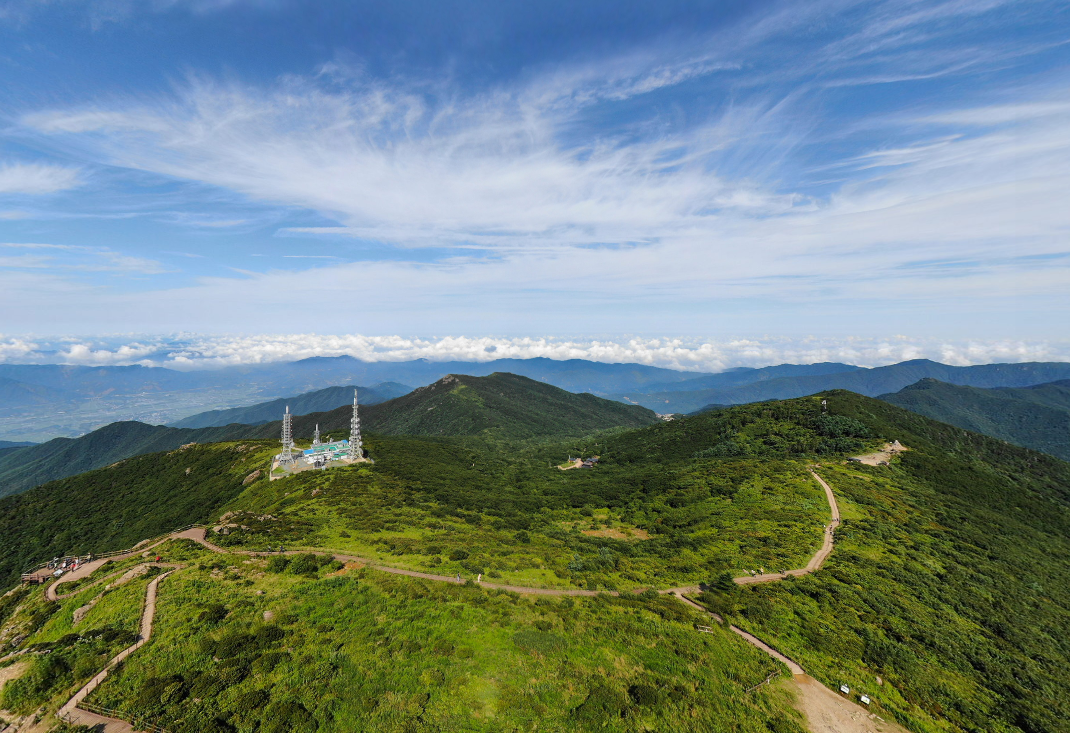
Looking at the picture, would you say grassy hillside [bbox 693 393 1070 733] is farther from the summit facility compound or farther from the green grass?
the summit facility compound

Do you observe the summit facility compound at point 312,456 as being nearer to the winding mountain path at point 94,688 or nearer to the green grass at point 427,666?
the green grass at point 427,666

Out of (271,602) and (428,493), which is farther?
(428,493)

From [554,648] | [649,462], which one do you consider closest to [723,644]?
[554,648]

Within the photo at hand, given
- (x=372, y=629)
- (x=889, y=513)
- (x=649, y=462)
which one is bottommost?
(x=649, y=462)

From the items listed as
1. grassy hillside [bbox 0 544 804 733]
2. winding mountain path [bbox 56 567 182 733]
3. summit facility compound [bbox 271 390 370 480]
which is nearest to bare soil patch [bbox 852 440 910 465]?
grassy hillside [bbox 0 544 804 733]

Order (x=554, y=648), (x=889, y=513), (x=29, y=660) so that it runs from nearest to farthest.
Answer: (x=29, y=660) → (x=554, y=648) → (x=889, y=513)

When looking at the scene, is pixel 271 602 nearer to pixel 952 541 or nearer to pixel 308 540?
pixel 308 540

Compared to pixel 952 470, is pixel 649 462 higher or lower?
lower

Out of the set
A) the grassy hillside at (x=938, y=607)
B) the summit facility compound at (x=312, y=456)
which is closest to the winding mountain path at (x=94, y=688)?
the grassy hillside at (x=938, y=607)
